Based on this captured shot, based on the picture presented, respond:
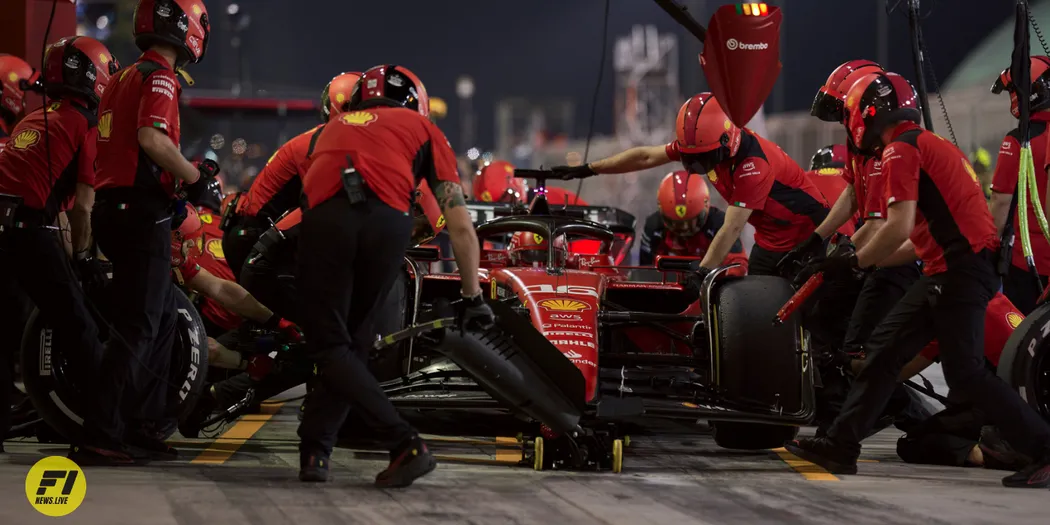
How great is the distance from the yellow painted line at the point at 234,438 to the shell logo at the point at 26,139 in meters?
1.86

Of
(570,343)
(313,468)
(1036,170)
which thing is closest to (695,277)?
(570,343)

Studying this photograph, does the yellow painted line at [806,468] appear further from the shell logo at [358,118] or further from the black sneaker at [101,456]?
the black sneaker at [101,456]

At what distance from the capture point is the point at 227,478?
572 centimetres

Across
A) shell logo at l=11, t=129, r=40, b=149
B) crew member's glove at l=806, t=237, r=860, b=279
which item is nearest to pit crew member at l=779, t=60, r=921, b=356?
crew member's glove at l=806, t=237, r=860, b=279

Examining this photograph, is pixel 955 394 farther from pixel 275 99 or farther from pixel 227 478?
pixel 275 99

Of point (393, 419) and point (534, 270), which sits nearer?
point (393, 419)

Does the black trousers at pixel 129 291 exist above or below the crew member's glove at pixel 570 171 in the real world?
below

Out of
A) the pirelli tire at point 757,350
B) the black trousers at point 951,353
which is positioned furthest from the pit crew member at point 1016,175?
the pirelli tire at point 757,350

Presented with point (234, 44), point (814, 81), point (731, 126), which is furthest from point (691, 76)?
point (731, 126)

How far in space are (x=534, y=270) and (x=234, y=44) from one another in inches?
867

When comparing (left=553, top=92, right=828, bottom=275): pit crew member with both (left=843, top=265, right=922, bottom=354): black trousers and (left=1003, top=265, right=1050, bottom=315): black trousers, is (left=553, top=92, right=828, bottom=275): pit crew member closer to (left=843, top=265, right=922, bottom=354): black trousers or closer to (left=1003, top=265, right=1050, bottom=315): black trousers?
(left=843, top=265, right=922, bottom=354): black trousers

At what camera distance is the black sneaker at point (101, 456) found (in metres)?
5.92

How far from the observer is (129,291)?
19.8ft

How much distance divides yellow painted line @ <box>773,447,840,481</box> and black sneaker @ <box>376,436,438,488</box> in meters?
1.97
